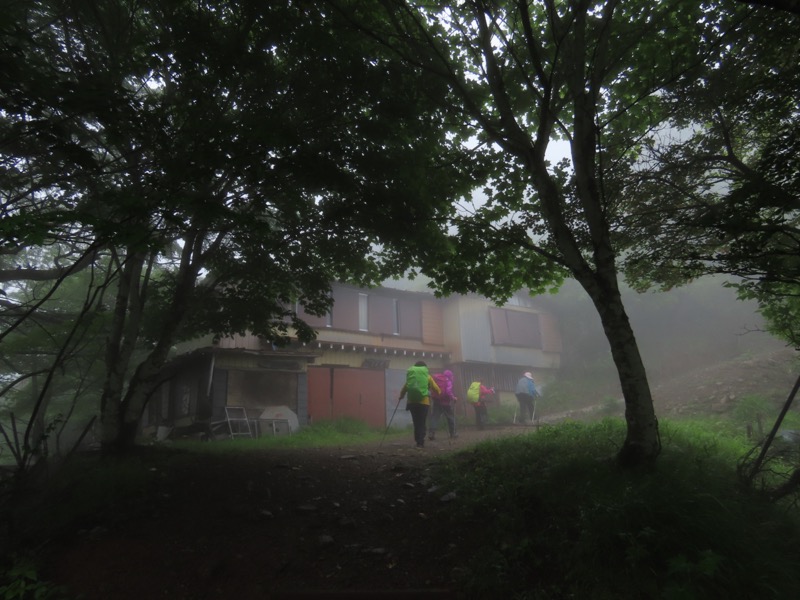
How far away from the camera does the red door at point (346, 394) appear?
17.8 meters

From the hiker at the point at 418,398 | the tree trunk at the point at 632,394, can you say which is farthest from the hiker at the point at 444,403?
the tree trunk at the point at 632,394

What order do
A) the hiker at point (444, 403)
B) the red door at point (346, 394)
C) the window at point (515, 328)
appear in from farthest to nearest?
the window at point (515, 328) → the red door at point (346, 394) → the hiker at point (444, 403)

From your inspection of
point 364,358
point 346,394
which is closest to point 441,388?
point 346,394

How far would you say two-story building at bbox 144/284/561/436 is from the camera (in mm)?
16266

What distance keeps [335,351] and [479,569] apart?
14675 millimetres

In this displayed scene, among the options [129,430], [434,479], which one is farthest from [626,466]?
[129,430]

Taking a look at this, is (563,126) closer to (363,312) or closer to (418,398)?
(418,398)

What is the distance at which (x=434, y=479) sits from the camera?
7219 mm

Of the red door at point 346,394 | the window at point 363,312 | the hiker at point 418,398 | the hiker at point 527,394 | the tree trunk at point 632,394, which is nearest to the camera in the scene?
the tree trunk at point 632,394

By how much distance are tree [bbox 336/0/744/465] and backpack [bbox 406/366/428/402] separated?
381cm

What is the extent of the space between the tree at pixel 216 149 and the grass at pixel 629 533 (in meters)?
3.95

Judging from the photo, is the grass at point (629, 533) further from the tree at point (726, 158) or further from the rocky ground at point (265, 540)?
the tree at point (726, 158)

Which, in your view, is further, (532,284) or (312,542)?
(532,284)

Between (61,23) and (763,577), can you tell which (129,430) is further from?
(763,577)
